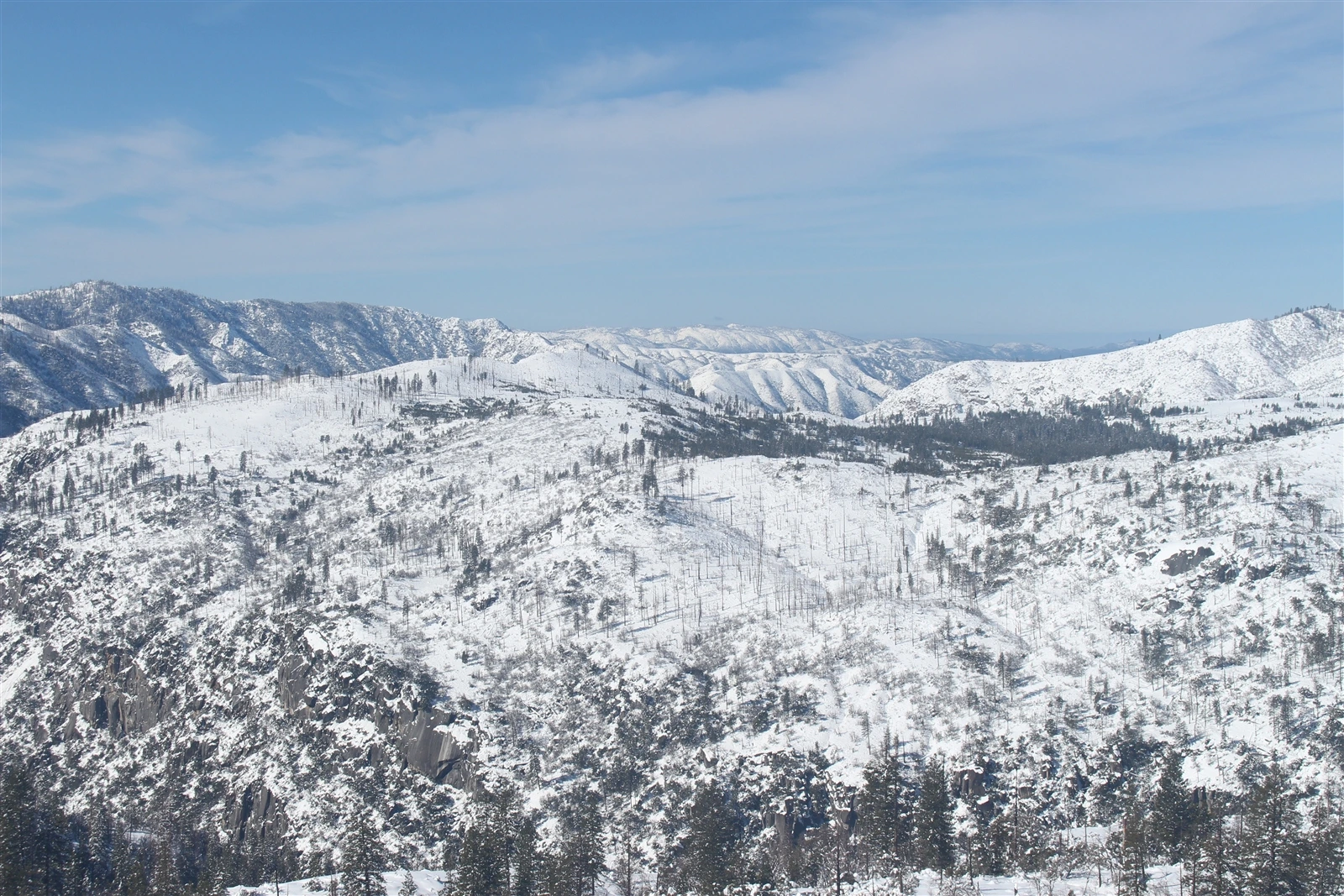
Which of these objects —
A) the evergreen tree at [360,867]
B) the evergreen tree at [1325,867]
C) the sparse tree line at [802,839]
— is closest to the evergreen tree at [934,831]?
the sparse tree line at [802,839]

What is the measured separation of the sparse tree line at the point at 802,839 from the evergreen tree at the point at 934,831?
0.72 feet

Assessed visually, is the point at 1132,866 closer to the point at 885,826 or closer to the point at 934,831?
the point at 934,831

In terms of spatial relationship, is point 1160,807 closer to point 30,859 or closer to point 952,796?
point 952,796

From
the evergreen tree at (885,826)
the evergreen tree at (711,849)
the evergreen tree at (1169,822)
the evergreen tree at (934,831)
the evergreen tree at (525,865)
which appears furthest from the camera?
the evergreen tree at (1169,822)

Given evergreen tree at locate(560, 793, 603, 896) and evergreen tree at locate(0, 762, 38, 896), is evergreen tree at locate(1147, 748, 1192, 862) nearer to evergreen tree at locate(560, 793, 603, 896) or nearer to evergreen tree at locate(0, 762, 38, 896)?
evergreen tree at locate(560, 793, 603, 896)

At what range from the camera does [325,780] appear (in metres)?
169

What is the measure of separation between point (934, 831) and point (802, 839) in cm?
4776

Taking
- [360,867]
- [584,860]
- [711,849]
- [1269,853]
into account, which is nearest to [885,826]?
[711,849]

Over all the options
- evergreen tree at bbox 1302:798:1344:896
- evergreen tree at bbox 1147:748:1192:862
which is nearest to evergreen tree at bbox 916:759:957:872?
evergreen tree at bbox 1147:748:1192:862

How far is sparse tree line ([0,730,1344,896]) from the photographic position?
88625 millimetres

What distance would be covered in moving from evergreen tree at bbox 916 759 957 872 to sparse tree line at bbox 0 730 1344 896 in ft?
0.72

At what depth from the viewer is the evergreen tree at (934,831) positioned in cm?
9625

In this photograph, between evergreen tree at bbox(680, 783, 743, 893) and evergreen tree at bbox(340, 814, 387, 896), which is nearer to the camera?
evergreen tree at bbox(340, 814, 387, 896)

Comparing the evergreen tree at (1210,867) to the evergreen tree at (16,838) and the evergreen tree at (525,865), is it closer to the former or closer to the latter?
the evergreen tree at (525,865)
